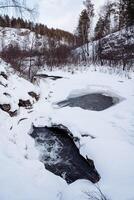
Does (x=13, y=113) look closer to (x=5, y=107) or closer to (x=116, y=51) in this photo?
(x=5, y=107)

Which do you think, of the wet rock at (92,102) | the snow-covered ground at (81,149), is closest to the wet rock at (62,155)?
the snow-covered ground at (81,149)

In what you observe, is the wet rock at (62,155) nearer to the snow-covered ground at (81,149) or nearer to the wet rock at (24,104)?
the snow-covered ground at (81,149)

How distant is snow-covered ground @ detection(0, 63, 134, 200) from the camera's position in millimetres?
3094

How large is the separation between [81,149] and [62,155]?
18.4 inches

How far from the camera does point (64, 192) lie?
3.24m

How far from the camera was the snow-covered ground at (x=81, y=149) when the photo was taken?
122 inches

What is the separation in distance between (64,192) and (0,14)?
4.01 meters

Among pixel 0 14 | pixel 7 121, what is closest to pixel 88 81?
pixel 7 121

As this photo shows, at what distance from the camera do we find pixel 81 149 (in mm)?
4547

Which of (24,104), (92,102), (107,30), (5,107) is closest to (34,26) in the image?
(5,107)

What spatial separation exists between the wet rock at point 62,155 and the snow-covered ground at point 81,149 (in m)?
0.17

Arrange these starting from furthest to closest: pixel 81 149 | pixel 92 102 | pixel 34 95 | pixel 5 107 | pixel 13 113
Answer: pixel 34 95 < pixel 92 102 < pixel 13 113 < pixel 5 107 < pixel 81 149

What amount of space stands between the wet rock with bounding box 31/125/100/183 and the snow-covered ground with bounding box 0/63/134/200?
17 centimetres

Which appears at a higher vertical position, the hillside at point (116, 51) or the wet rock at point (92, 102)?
the hillside at point (116, 51)
